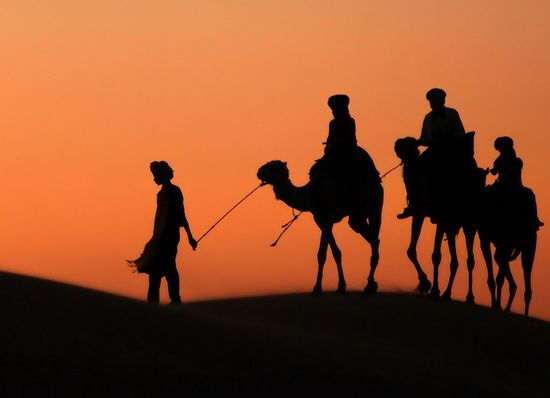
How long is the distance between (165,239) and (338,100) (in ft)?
10.4

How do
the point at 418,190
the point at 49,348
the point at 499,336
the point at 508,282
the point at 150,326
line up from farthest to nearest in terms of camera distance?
the point at 508,282 < the point at 418,190 < the point at 499,336 < the point at 150,326 < the point at 49,348

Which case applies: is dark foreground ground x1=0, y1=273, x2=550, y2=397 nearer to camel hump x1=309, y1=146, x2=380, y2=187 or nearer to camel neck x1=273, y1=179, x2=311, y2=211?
camel hump x1=309, y1=146, x2=380, y2=187

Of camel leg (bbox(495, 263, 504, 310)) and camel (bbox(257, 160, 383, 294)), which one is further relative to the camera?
camel leg (bbox(495, 263, 504, 310))

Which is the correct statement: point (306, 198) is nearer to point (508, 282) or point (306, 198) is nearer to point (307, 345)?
point (508, 282)

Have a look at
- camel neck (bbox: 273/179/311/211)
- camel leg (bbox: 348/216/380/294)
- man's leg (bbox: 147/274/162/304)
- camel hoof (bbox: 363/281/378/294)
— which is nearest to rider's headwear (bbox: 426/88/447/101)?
camel leg (bbox: 348/216/380/294)

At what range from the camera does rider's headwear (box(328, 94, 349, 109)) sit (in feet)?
85.5

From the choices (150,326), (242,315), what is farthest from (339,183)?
(150,326)

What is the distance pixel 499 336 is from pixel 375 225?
327 cm

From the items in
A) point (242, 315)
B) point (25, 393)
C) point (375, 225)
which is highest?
point (375, 225)

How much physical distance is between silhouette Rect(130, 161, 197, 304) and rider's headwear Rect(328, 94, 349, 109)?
2498 mm

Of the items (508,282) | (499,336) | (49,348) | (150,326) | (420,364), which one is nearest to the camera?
(49,348)

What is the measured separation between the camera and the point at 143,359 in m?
17.7

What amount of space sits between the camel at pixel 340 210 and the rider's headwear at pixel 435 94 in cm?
153

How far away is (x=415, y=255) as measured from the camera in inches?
1027
